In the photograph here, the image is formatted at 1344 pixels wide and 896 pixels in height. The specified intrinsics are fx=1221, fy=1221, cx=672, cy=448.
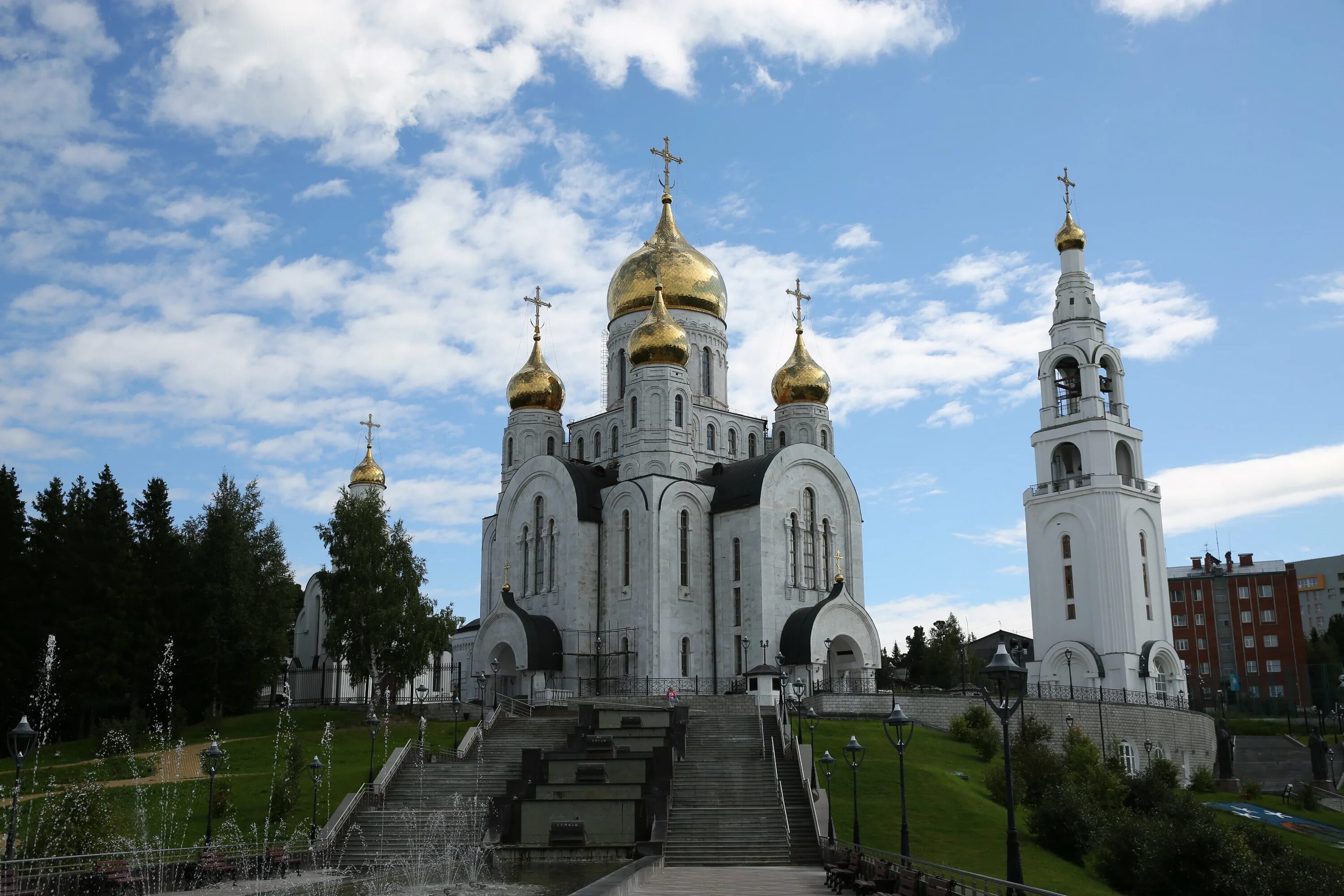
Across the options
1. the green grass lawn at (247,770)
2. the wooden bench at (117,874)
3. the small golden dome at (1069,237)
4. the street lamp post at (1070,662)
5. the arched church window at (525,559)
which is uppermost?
the small golden dome at (1069,237)

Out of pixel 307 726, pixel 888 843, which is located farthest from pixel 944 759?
pixel 307 726

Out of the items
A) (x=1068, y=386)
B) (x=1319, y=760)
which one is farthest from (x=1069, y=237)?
(x=1319, y=760)

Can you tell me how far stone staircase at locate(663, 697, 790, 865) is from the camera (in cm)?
1997

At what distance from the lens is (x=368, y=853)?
67.9 ft

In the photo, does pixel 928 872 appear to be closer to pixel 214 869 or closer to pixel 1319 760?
pixel 214 869

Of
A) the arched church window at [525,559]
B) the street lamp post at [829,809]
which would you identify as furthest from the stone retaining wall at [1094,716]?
the arched church window at [525,559]

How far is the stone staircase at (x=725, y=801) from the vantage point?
19969mm

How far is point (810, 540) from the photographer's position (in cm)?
4000

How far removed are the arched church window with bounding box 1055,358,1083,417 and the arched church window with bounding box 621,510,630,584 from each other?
17026 millimetres

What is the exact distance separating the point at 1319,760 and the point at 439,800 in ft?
93.4

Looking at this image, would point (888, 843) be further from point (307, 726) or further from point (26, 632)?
point (26, 632)

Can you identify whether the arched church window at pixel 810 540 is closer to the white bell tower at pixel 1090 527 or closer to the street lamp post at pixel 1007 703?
the white bell tower at pixel 1090 527

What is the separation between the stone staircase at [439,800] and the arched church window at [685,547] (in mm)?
9976

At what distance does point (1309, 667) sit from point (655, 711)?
3771 centimetres
